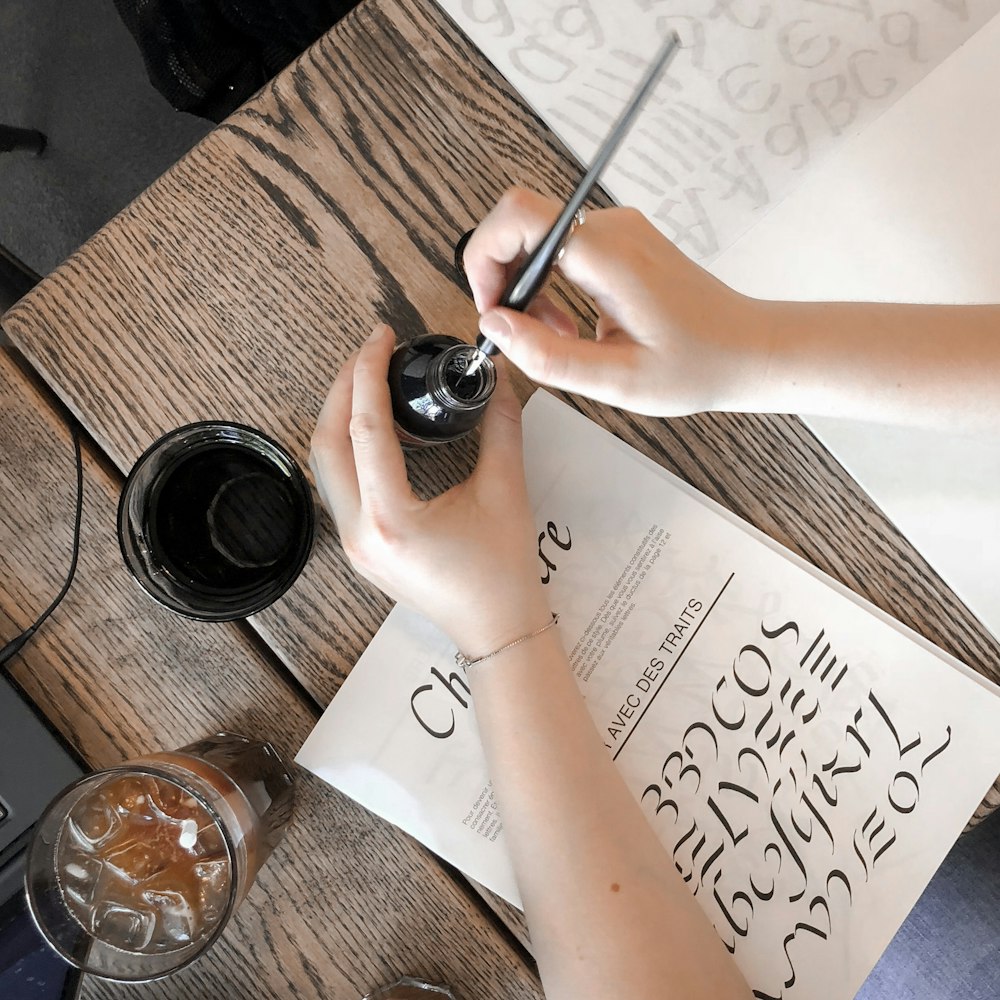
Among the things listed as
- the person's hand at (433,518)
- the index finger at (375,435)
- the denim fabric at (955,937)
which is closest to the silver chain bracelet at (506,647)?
the person's hand at (433,518)

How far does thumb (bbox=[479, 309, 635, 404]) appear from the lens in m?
0.45

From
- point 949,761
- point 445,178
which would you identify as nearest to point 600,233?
point 445,178

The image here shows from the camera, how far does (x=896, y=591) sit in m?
0.59

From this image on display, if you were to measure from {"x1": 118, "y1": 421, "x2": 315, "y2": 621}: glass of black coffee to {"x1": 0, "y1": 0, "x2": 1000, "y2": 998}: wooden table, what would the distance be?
3cm

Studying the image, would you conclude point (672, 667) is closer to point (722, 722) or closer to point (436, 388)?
point (722, 722)

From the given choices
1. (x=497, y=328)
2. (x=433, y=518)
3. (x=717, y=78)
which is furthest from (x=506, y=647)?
(x=717, y=78)

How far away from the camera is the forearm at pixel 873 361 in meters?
0.53

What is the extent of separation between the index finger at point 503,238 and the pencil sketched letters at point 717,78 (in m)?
0.13

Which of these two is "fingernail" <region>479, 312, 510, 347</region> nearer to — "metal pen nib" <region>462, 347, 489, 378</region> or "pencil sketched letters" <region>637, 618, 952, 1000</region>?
"metal pen nib" <region>462, 347, 489, 378</region>

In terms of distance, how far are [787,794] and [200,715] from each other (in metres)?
0.44

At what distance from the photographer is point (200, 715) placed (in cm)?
56

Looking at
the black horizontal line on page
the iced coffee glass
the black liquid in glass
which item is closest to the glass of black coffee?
the black liquid in glass

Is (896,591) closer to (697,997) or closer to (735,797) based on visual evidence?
(735,797)

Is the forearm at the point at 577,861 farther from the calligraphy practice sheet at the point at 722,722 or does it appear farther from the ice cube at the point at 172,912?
the ice cube at the point at 172,912
